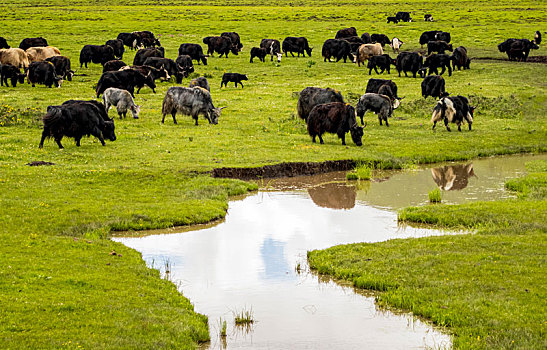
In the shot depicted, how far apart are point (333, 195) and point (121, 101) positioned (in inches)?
494

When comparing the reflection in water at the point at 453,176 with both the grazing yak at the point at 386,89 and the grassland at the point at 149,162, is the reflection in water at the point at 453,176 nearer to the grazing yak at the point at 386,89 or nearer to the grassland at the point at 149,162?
the grassland at the point at 149,162

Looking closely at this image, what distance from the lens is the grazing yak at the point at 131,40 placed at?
56.3 metres

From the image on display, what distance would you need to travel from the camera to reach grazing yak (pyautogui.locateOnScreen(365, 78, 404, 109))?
31188mm

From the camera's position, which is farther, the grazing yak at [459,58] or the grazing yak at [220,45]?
the grazing yak at [220,45]

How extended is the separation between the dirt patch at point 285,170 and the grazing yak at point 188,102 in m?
7.12

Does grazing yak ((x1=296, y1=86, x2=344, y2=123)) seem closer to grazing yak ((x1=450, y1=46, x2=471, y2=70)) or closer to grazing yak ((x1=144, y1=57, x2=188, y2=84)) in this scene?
grazing yak ((x1=144, y1=57, x2=188, y2=84))

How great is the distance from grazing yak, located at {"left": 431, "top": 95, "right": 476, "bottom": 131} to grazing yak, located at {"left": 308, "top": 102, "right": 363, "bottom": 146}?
470cm

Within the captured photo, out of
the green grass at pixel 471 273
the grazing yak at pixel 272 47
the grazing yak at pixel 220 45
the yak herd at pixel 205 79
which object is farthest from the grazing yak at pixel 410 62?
the green grass at pixel 471 273

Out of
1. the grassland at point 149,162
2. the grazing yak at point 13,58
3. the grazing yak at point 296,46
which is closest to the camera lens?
the grassland at point 149,162

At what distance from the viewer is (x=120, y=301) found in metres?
10.0

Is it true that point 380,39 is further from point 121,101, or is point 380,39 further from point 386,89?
point 121,101

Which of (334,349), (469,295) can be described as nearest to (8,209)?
(334,349)

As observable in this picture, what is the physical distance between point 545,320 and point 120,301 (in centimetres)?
601

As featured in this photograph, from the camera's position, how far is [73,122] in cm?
2262
